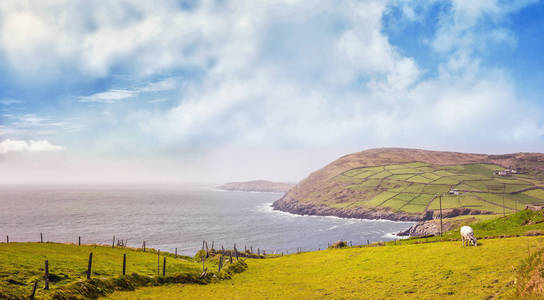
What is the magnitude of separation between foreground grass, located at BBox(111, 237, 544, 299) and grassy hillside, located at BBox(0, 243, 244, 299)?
1.99m

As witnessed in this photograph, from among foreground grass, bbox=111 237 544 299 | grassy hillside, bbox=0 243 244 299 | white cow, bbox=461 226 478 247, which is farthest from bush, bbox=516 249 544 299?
white cow, bbox=461 226 478 247

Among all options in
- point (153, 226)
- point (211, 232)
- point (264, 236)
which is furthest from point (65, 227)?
point (264, 236)

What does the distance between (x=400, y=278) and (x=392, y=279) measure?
911 mm

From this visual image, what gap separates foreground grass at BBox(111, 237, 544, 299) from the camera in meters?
28.9

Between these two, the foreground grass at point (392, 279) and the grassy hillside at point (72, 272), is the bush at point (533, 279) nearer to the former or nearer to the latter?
the foreground grass at point (392, 279)

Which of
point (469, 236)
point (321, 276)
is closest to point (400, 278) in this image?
point (321, 276)

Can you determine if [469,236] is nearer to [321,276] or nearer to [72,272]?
[321,276]

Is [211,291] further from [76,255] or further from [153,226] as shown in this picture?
[153,226]

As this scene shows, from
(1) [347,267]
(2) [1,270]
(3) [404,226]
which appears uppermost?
(2) [1,270]

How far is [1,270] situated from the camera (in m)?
33.3

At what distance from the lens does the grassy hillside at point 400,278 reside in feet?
86.3

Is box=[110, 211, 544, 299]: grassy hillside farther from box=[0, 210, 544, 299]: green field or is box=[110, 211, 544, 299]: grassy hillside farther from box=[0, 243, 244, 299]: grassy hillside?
box=[0, 243, 244, 299]: grassy hillside

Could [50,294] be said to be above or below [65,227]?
above

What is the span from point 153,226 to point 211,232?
41.4 meters
